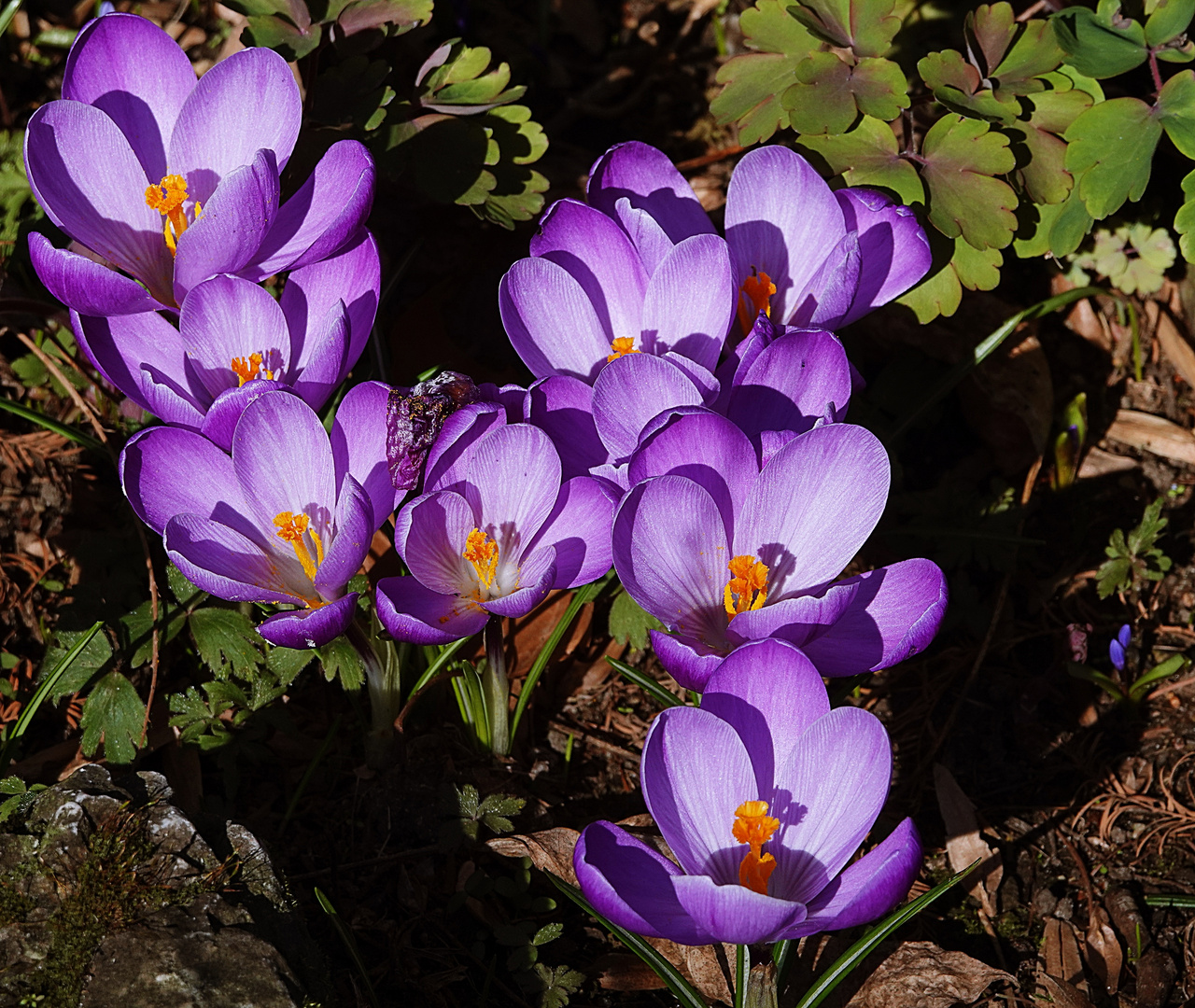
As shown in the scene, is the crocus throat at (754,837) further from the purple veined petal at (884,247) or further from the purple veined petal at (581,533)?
the purple veined petal at (884,247)

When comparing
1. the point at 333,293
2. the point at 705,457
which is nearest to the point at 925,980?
the point at 705,457

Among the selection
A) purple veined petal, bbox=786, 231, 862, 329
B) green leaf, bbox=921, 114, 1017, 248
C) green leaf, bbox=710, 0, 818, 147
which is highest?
green leaf, bbox=710, 0, 818, 147

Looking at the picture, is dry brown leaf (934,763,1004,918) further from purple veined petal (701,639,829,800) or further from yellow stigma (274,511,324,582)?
yellow stigma (274,511,324,582)

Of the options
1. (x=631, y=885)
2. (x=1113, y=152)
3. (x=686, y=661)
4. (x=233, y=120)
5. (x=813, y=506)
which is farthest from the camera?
(x=1113, y=152)

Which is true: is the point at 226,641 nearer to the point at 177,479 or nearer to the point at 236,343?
the point at 177,479

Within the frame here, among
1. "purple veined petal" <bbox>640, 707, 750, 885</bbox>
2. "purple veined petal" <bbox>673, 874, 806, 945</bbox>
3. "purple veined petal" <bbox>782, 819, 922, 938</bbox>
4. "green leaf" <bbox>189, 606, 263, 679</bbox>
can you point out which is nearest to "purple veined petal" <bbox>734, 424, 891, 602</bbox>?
"purple veined petal" <bbox>640, 707, 750, 885</bbox>

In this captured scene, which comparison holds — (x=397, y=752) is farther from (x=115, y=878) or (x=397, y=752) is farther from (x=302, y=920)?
(x=115, y=878)
